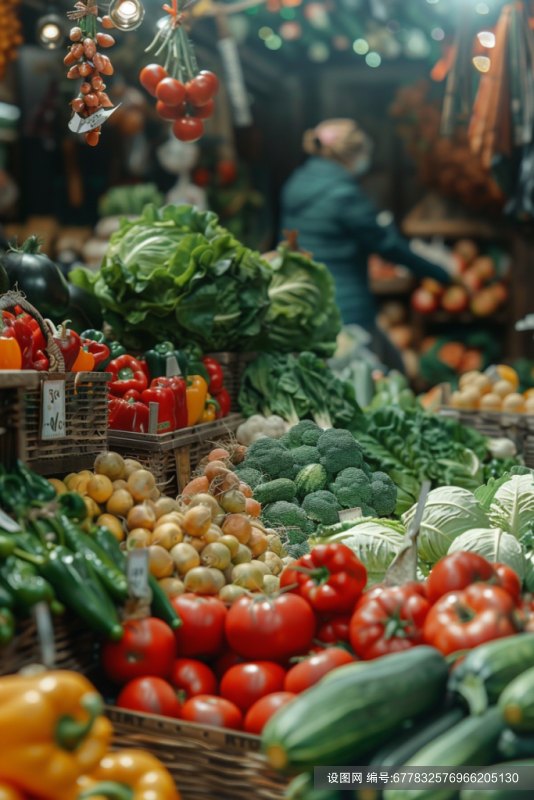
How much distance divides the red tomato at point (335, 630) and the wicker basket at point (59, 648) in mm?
555

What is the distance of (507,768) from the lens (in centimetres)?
129

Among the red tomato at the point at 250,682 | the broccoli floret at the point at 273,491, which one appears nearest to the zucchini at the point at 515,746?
the red tomato at the point at 250,682

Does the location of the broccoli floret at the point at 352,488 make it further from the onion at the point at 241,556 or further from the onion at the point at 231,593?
the onion at the point at 231,593

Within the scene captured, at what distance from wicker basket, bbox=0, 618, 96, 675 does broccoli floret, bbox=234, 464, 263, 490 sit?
1.11m

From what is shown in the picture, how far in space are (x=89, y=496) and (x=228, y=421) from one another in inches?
50.4

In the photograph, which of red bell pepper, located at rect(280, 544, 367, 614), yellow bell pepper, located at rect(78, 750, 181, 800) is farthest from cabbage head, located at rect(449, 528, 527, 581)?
yellow bell pepper, located at rect(78, 750, 181, 800)

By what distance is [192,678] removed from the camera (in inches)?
70.2

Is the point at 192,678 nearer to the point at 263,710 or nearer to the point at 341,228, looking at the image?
the point at 263,710

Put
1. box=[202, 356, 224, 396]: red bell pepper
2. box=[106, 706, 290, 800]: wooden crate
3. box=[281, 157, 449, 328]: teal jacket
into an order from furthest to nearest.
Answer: box=[281, 157, 449, 328]: teal jacket < box=[202, 356, 224, 396]: red bell pepper < box=[106, 706, 290, 800]: wooden crate

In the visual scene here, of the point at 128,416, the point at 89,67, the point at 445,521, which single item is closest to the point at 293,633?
the point at 445,521

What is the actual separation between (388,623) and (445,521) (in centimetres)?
85

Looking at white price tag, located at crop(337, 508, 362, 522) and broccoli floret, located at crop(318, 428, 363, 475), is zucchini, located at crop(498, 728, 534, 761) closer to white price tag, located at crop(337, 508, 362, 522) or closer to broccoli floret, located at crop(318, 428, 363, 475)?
white price tag, located at crop(337, 508, 362, 522)

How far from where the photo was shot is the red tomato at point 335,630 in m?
1.85

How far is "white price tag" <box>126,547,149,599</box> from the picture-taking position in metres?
1.77
